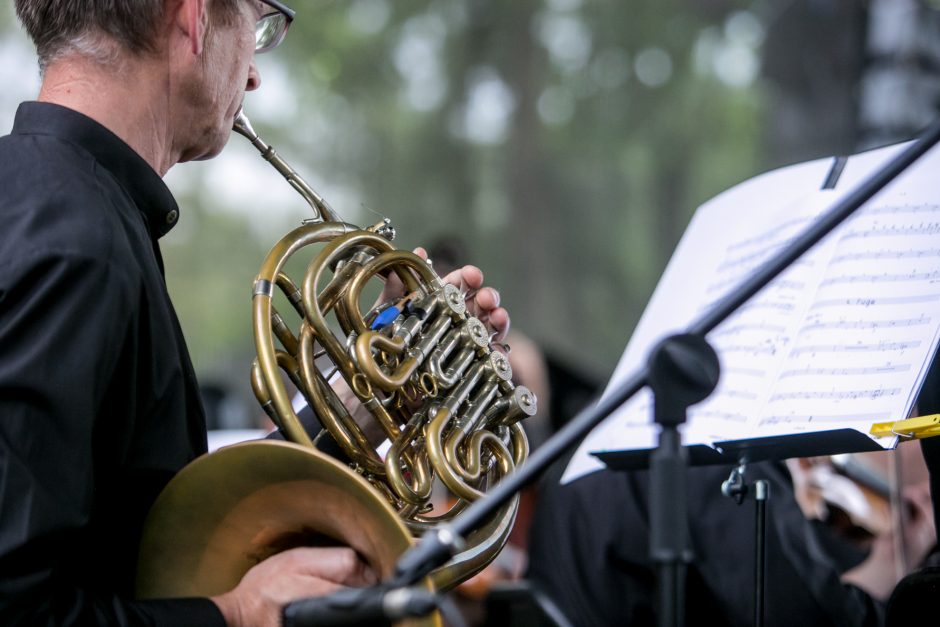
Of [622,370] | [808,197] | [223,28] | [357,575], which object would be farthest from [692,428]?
[223,28]

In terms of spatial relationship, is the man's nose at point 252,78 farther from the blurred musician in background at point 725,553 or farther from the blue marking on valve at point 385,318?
the blurred musician in background at point 725,553

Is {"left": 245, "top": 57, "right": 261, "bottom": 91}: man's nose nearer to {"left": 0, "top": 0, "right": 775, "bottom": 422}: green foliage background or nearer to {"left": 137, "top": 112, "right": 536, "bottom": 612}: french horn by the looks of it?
{"left": 137, "top": 112, "right": 536, "bottom": 612}: french horn

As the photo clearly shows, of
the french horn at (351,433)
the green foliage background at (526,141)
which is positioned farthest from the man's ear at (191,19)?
the green foliage background at (526,141)

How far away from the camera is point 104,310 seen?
155 centimetres

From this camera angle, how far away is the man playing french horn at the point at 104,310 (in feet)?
4.86

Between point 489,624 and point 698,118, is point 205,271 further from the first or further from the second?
point 489,624

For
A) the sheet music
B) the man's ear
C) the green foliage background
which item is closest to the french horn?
the man's ear

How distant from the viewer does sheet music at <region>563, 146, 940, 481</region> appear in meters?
1.93

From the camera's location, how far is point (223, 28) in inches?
76.6

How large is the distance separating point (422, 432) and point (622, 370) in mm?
621

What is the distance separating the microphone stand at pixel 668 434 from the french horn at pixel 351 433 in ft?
0.63

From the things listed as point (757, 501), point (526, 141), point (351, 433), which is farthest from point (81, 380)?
point (526, 141)

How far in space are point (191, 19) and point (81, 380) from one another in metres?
0.69

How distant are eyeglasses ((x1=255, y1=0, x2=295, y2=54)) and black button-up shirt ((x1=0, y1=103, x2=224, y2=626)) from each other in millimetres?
384
